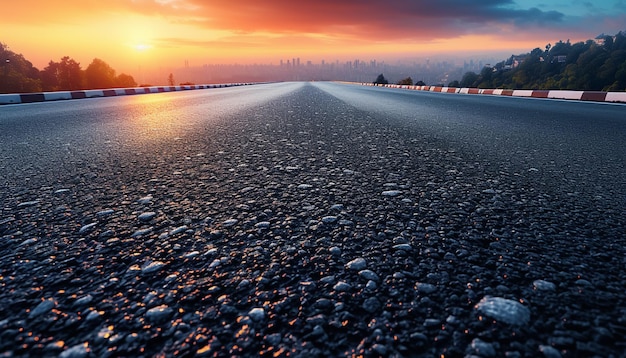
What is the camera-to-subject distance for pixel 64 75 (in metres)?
67.9

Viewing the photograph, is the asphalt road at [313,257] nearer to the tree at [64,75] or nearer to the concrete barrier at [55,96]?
the concrete barrier at [55,96]

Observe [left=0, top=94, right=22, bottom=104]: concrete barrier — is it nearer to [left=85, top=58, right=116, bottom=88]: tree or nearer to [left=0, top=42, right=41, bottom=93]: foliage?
[left=0, top=42, right=41, bottom=93]: foliage

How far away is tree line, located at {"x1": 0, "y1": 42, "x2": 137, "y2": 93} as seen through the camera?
5356 cm

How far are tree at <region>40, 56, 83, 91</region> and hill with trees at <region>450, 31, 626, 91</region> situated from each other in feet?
339

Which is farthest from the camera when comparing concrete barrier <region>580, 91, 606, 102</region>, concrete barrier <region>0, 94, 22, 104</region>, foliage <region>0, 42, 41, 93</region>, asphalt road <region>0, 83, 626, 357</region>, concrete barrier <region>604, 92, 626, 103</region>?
foliage <region>0, 42, 41, 93</region>

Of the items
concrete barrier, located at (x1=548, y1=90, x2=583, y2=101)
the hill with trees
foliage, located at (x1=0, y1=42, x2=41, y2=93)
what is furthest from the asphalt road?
the hill with trees

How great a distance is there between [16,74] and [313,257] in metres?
72.6

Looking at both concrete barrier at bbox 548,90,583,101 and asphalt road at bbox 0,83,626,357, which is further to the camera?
concrete barrier at bbox 548,90,583,101


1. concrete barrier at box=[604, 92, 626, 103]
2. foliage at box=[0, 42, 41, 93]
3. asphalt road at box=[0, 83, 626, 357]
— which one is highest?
foliage at box=[0, 42, 41, 93]

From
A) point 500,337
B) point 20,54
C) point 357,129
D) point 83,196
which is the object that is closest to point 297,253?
point 500,337

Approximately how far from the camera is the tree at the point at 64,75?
6756 cm

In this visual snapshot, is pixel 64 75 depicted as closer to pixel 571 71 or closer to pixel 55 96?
pixel 55 96

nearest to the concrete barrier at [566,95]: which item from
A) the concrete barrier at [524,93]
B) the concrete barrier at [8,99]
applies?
the concrete barrier at [524,93]

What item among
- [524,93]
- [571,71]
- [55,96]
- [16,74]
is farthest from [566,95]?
[571,71]
